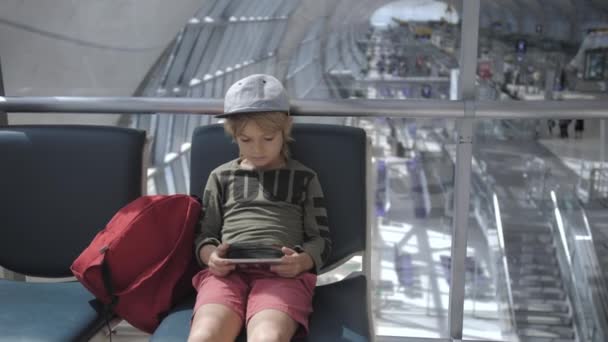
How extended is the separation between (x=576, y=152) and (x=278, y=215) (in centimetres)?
1121

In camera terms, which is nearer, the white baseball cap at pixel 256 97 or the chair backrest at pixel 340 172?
the white baseball cap at pixel 256 97

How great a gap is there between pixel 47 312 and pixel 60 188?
0.48 m

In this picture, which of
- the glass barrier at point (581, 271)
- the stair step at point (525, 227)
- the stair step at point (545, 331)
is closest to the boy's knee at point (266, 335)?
the glass barrier at point (581, 271)

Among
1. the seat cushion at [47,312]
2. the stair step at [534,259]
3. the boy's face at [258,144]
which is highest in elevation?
the boy's face at [258,144]

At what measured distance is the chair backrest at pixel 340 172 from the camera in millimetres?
1890

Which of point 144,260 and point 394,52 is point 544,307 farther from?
point 144,260

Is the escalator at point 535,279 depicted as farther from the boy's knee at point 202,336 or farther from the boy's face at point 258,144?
the boy's knee at point 202,336

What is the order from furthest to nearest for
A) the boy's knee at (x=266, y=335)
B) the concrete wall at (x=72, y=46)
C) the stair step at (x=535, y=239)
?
the stair step at (x=535, y=239), the concrete wall at (x=72, y=46), the boy's knee at (x=266, y=335)

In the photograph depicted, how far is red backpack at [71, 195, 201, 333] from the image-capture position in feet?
5.52

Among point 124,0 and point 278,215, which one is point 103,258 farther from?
point 124,0

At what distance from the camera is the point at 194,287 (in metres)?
1.79

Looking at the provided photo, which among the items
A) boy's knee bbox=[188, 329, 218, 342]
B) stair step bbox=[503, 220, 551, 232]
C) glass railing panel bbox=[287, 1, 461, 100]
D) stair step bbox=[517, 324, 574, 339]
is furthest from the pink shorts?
stair step bbox=[503, 220, 551, 232]

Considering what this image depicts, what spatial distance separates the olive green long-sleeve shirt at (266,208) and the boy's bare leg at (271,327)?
0.26 metres

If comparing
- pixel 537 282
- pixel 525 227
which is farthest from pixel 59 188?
pixel 525 227
